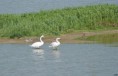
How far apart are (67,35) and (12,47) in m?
4.17

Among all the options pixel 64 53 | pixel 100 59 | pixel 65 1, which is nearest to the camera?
pixel 100 59

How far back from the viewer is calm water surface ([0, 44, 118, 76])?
2473 cm

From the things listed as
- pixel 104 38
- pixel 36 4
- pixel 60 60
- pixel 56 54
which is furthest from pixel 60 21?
pixel 36 4

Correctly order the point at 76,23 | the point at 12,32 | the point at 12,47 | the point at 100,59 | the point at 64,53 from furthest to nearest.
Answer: the point at 76,23, the point at 12,32, the point at 12,47, the point at 64,53, the point at 100,59

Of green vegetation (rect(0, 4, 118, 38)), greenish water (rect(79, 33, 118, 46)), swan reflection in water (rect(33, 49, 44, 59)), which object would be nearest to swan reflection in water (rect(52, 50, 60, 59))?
swan reflection in water (rect(33, 49, 44, 59))

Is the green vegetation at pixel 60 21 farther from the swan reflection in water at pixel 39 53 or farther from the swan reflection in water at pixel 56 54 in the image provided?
the swan reflection in water at pixel 56 54

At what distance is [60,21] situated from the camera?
37219 millimetres

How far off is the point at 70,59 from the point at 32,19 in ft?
34.5

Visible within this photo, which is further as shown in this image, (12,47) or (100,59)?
(12,47)

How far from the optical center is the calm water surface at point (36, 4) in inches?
2013

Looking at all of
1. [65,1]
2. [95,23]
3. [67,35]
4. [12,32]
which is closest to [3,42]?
[12,32]

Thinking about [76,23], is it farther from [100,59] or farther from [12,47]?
[100,59]

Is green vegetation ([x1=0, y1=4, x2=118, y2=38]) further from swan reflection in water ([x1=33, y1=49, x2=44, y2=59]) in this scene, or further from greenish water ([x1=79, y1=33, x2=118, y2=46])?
swan reflection in water ([x1=33, y1=49, x2=44, y2=59])

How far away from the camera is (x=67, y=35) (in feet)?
116
